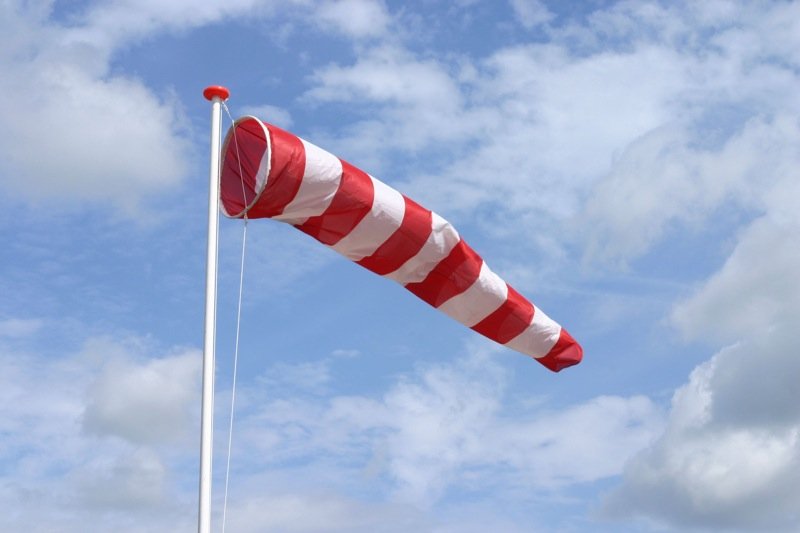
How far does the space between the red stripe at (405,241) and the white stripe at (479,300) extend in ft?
4.95

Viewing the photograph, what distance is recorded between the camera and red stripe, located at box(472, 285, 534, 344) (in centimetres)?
1977

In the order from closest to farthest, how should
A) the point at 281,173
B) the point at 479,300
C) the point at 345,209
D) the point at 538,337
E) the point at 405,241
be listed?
the point at 281,173 → the point at 345,209 → the point at 405,241 → the point at 479,300 → the point at 538,337

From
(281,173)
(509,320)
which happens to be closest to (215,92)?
(281,173)

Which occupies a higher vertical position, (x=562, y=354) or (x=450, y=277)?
(x=450, y=277)

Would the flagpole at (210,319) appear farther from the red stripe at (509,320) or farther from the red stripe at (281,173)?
the red stripe at (509,320)

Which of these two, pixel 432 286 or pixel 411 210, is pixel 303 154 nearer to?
pixel 411 210

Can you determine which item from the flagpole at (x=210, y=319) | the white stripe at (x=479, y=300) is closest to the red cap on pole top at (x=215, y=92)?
the flagpole at (x=210, y=319)

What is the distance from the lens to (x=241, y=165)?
54.3 ft

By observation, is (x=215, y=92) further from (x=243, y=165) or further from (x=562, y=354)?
(x=562, y=354)

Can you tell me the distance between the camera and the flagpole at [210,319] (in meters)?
13.8

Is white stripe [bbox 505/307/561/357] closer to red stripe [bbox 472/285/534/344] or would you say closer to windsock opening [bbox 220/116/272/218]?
red stripe [bbox 472/285/534/344]

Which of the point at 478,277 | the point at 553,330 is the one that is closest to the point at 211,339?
the point at 478,277

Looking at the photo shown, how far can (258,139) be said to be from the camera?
52.5ft

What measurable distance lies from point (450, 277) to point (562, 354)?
3.41 meters
